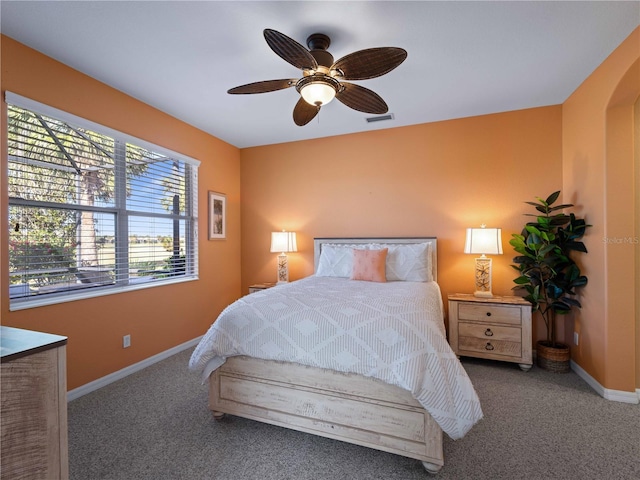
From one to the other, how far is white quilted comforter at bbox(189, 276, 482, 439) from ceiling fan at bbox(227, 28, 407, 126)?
1410 mm

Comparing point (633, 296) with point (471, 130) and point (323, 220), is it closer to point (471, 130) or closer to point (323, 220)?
point (471, 130)

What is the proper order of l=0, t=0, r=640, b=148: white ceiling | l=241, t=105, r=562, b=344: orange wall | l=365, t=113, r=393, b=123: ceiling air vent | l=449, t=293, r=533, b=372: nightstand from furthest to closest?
l=365, t=113, r=393, b=123: ceiling air vent → l=241, t=105, r=562, b=344: orange wall → l=449, t=293, r=533, b=372: nightstand → l=0, t=0, r=640, b=148: white ceiling

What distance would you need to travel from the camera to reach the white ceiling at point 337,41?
181 centimetres

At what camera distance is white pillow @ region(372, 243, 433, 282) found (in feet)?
10.2

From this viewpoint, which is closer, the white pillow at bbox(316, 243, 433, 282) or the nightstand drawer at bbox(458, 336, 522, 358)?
the nightstand drawer at bbox(458, 336, 522, 358)

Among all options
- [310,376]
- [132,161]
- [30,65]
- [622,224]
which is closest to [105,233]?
[132,161]

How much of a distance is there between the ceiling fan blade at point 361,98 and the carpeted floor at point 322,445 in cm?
231

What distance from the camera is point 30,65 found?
2.14 m

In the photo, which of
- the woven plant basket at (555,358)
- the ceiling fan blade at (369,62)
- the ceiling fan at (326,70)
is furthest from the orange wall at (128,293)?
the woven plant basket at (555,358)

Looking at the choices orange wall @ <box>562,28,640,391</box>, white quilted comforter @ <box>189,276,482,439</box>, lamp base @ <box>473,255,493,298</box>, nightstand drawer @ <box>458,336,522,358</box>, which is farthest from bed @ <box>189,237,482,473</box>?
orange wall @ <box>562,28,640,391</box>

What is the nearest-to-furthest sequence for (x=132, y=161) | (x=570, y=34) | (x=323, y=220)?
(x=570, y=34)
(x=132, y=161)
(x=323, y=220)

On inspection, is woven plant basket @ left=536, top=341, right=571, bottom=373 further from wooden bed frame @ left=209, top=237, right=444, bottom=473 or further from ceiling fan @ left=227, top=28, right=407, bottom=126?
ceiling fan @ left=227, top=28, right=407, bottom=126

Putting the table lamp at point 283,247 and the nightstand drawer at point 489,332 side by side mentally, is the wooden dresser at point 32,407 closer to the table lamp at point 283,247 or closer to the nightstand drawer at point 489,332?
the table lamp at point 283,247

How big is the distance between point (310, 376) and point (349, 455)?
506 mm
